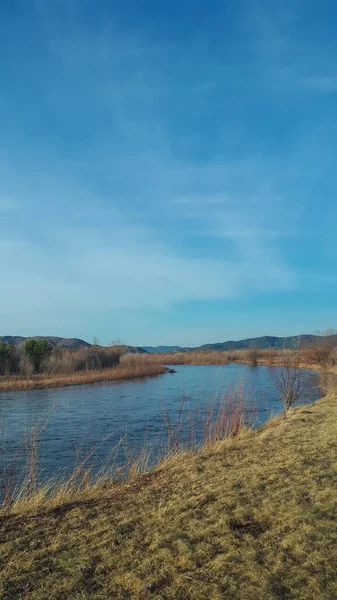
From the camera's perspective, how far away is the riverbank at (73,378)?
3344cm

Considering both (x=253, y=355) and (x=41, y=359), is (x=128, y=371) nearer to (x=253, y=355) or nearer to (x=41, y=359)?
(x=41, y=359)

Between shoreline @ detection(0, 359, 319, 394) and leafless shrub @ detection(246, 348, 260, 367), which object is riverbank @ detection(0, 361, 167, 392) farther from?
leafless shrub @ detection(246, 348, 260, 367)

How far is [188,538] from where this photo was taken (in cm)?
402

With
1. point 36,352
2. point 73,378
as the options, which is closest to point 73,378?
point 73,378

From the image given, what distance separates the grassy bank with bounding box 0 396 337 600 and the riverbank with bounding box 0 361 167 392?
2886 cm

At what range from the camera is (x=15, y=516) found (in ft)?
17.3

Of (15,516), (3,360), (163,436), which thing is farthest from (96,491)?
(3,360)

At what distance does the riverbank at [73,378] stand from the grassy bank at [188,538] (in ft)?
94.7

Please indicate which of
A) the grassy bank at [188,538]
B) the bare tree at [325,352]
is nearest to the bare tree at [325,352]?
the bare tree at [325,352]

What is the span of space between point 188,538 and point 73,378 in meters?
34.8

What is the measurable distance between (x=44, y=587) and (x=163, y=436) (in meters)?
10.9

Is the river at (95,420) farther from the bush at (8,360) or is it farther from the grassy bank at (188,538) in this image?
the bush at (8,360)

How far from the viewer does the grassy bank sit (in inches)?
128

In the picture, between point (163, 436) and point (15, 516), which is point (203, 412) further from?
point (15, 516)
